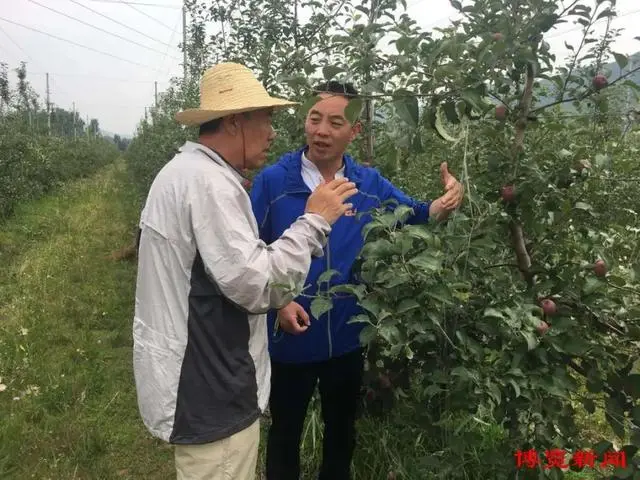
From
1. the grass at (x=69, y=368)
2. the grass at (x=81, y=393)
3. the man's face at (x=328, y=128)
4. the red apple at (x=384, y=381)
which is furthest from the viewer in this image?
the grass at (x=69, y=368)

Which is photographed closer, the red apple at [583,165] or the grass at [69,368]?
the red apple at [583,165]

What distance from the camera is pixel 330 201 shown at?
144 centimetres

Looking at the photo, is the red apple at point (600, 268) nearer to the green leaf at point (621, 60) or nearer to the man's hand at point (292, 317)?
the green leaf at point (621, 60)

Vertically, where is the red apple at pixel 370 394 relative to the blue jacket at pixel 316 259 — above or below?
below

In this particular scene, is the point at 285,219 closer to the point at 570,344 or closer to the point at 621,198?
the point at 570,344

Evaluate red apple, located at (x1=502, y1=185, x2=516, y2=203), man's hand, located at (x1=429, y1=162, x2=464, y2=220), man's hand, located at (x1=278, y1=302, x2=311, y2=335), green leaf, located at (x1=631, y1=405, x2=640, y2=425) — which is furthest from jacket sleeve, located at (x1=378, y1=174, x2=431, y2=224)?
green leaf, located at (x1=631, y1=405, x2=640, y2=425)

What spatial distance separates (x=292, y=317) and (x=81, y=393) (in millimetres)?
2131

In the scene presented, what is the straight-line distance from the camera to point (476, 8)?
1.44 m

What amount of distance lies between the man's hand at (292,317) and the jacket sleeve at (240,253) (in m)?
0.29

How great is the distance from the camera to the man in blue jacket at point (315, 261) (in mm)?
1840

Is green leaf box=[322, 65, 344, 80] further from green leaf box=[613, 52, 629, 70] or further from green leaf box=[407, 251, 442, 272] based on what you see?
green leaf box=[613, 52, 629, 70]

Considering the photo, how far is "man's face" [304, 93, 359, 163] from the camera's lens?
1.83m

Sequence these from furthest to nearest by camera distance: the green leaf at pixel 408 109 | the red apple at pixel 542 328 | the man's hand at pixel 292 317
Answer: the man's hand at pixel 292 317 → the red apple at pixel 542 328 → the green leaf at pixel 408 109

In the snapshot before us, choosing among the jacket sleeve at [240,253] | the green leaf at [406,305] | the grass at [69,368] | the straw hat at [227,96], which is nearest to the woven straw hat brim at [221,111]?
the straw hat at [227,96]
